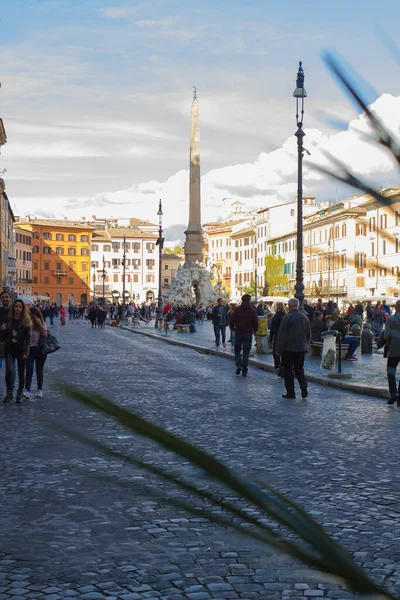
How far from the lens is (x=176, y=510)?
4.01ft

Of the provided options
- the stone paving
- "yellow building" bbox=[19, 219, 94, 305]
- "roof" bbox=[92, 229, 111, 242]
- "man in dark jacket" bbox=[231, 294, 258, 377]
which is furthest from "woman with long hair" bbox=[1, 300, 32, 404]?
"roof" bbox=[92, 229, 111, 242]

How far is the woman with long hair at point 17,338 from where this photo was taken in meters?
13.7

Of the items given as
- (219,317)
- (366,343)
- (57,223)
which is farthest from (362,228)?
(57,223)

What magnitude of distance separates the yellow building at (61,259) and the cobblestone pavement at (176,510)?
5260 inches

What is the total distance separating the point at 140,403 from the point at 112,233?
149 metres

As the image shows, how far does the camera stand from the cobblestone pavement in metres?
3.41

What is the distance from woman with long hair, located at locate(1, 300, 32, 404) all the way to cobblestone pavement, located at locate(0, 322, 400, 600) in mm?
623

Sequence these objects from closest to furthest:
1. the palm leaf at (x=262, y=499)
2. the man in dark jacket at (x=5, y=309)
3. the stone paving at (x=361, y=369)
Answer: the palm leaf at (x=262, y=499) < the man in dark jacket at (x=5, y=309) < the stone paving at (x=361, y=369)

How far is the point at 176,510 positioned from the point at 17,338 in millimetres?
12744

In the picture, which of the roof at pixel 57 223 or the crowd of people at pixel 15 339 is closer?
the crowd of people at pixel 15 339

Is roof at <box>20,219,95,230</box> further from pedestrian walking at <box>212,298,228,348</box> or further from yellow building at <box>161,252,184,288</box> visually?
pedestrian walking at <box>212,298,228,348</box>

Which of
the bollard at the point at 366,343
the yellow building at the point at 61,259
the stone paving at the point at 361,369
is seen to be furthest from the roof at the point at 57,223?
the stone paving at the point at 361,369

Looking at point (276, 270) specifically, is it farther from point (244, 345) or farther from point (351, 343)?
point (244, 345)

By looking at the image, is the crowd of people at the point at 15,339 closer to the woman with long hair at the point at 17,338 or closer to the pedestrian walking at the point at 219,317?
the woman with long hair at the point at 17,338
